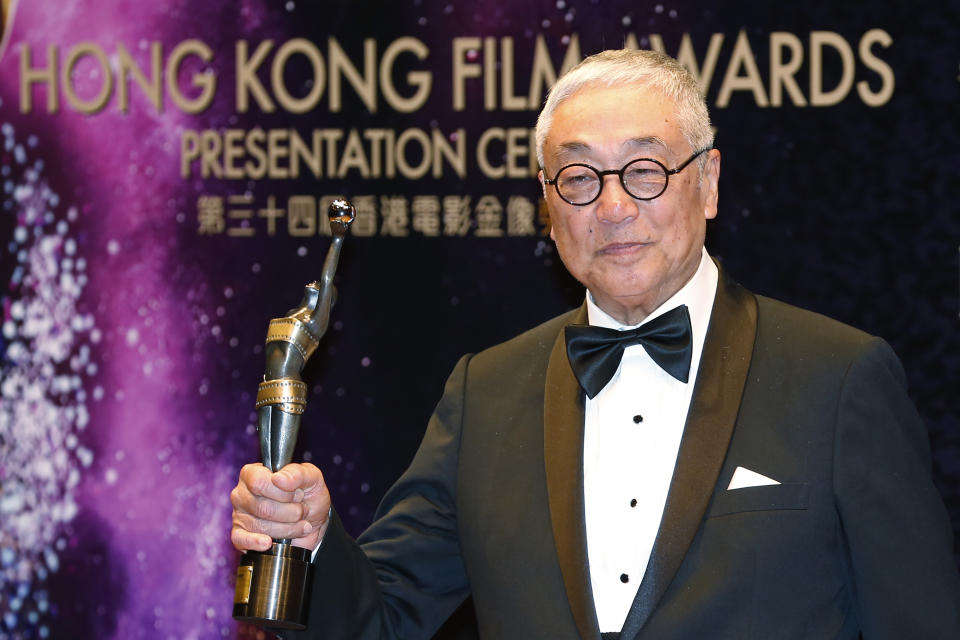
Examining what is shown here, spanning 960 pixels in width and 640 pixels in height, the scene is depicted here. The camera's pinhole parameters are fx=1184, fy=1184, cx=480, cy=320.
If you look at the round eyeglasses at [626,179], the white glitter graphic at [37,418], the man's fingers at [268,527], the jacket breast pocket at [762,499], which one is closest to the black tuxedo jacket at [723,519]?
the jacket breast pocket at [762,499]

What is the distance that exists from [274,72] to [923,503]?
8.36ft

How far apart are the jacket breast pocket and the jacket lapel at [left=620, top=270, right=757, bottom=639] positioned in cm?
3

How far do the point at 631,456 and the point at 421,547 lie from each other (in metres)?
0.47

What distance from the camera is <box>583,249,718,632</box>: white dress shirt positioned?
207cm

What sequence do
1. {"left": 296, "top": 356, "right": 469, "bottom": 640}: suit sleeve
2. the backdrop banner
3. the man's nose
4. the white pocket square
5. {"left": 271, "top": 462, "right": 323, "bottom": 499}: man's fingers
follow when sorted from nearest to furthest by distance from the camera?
{"left": 271, "top": 462, "right": 323, "bottom": 499}: man's fingers
the white pocket square
the man's nose
{"left": 296, "top": 356, "right": 469, "bottom": 640}: suit sleeve
the backdrop banner

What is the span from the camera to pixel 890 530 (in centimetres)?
194

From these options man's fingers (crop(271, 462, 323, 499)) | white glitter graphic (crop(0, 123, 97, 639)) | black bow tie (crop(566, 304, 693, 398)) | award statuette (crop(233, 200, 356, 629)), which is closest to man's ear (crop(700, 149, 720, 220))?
black bow tie (crop(566, 304, 693, 398))

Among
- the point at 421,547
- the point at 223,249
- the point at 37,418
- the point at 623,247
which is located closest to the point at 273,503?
the point at 421,547

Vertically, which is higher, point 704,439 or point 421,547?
point 704,439

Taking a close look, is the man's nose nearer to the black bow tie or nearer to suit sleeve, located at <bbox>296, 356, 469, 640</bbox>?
the black bow tie

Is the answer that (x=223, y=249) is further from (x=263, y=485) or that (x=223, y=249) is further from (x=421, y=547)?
(x=263, y=485)

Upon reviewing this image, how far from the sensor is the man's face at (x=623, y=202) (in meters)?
2.17

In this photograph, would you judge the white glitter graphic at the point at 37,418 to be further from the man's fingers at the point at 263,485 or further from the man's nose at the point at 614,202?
the man's nose at the point at 614,202

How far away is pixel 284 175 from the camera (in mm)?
3803
